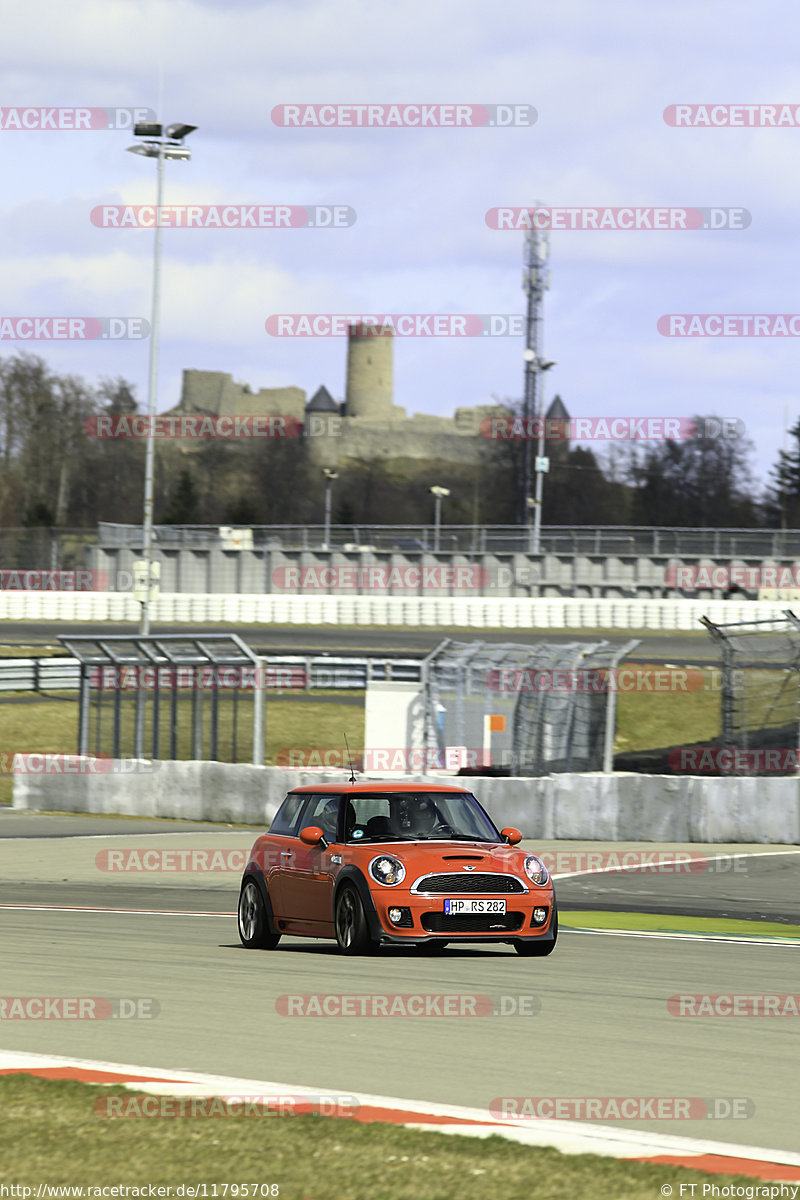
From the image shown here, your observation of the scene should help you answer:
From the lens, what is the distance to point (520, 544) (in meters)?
47.9

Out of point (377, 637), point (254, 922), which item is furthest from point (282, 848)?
point (377, 637)

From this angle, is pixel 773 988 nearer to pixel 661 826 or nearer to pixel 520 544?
pixel 661 826

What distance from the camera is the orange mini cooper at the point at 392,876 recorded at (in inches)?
372

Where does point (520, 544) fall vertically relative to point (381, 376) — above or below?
below

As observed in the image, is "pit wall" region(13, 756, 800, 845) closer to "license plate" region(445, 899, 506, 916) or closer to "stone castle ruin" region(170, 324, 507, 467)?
"license plate" region(445, 899, 506, 916)

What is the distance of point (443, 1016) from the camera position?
7.73m

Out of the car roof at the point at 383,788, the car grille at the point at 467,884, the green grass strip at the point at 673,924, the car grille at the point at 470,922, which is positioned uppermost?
the car roof at the point at 383,788

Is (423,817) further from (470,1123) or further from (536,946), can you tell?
(470,1123)

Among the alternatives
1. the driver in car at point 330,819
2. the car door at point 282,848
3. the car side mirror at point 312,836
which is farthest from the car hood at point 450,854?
the car door at point 282,848

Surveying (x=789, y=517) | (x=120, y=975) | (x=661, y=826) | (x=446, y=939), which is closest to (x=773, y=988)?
(x=446, y=939)

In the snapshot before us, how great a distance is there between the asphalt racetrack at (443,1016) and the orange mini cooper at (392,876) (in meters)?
0.23

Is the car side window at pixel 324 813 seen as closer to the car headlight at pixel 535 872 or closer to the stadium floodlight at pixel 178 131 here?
the car headlight at pixel 535 872

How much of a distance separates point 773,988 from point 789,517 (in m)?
95.9

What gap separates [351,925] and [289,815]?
1358mm
